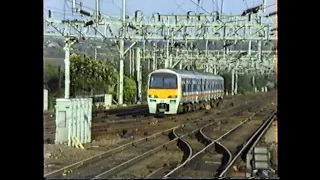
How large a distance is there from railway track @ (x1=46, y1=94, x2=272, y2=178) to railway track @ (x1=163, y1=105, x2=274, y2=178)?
338mm

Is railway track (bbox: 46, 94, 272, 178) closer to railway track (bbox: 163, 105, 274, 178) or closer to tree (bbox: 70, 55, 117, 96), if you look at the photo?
railway track (bbox: 163, 105, 274, 178)

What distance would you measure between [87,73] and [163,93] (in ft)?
12.9

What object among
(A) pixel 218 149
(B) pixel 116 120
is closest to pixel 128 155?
(A) pixel 218 149

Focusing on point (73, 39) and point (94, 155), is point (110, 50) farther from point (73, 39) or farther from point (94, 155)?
point (94, 155)

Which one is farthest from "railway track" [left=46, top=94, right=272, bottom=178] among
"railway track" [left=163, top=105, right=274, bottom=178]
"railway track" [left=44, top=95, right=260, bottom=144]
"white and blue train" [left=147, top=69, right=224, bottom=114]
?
"white and blue train" [left=147, top=69, right=224, bottom=114]

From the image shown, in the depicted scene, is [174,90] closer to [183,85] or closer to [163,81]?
[183,85]

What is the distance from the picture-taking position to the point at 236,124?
15.7 meters

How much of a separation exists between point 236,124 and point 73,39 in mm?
6230

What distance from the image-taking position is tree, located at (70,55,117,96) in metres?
12.5
